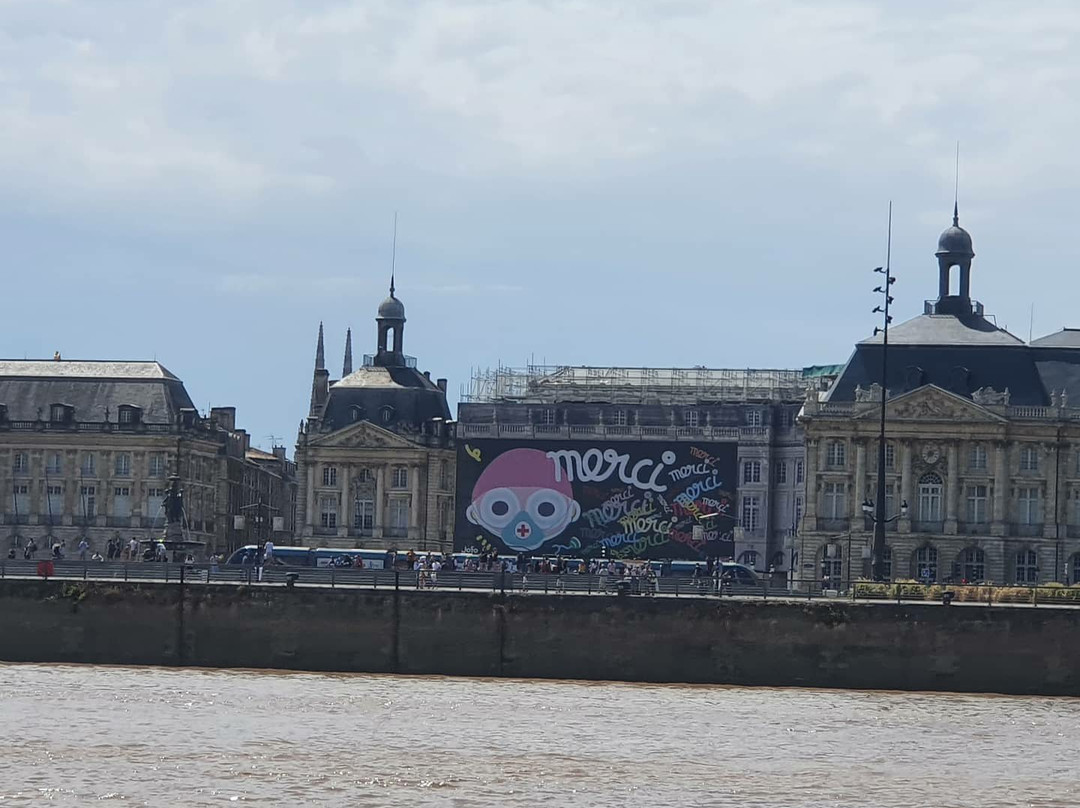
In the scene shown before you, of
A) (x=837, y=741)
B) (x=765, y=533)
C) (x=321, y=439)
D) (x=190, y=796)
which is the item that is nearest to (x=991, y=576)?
(x=765, y=533)

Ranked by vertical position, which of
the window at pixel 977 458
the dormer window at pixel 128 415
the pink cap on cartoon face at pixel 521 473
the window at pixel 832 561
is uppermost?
the dormer window at pixel 128 415

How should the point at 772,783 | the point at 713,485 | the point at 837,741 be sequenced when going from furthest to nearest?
1. the point at 713,485
2. the point at 837,741
3. the point at 772,783

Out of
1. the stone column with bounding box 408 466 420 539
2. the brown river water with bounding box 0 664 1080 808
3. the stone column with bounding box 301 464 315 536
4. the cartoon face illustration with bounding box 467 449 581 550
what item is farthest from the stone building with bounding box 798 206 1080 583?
the brown river water with bounding box 0 664 1080 808

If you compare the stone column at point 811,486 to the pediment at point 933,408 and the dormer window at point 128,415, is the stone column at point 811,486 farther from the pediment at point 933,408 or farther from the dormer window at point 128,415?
the dormer window at point 128,415

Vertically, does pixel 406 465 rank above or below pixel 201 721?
above

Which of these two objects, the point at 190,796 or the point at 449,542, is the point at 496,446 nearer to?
the point at 449,542

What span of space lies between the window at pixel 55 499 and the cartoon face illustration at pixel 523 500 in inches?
964

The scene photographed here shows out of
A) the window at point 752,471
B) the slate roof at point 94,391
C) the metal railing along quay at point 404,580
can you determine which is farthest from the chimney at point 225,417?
the metal railing along quay at point 404,580

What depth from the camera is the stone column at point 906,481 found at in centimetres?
12344

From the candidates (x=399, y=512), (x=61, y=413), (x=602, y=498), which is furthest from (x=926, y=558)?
(x=61, y=413)

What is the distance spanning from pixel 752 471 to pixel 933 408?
41.2 feet

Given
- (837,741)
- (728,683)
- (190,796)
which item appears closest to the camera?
(190,796)

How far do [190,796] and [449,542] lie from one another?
92078 millimetres

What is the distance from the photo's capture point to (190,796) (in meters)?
49.1
